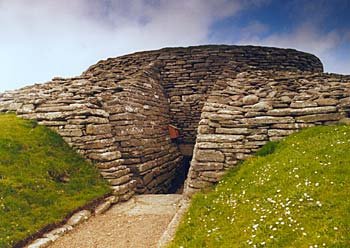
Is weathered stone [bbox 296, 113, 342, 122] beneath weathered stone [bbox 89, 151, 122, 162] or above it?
above

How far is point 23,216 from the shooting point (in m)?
8.59

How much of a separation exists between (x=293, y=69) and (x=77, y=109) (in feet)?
47.5

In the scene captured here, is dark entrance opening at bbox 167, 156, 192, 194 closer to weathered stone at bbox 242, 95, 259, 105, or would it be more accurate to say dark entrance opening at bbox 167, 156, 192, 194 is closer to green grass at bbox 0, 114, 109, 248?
green grass at bbox 0, 114, 109, 248

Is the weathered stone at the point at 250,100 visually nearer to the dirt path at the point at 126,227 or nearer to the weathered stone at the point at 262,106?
the weathered stone at the point at 262,106

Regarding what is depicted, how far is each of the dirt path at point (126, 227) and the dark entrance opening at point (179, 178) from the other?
546 centimetres

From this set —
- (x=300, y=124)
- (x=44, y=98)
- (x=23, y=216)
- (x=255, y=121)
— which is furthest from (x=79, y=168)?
(x=300, y=124)

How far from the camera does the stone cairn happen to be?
1120 centimetres

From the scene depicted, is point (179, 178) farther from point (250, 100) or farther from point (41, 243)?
point (41, 243)

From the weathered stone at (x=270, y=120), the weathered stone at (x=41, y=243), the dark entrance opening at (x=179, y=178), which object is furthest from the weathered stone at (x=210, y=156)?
the dark entrance opening at (x=179, y=178)

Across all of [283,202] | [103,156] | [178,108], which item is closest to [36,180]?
[103,156]

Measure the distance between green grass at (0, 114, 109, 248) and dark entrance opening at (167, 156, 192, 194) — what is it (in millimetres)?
6144

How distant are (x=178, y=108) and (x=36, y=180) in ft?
37.1

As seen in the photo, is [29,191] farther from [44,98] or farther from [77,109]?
[44,98]

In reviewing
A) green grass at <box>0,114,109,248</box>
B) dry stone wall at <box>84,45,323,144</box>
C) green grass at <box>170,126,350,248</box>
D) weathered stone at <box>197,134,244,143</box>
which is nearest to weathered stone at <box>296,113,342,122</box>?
green grass at <box>170,126,350,248</box>
